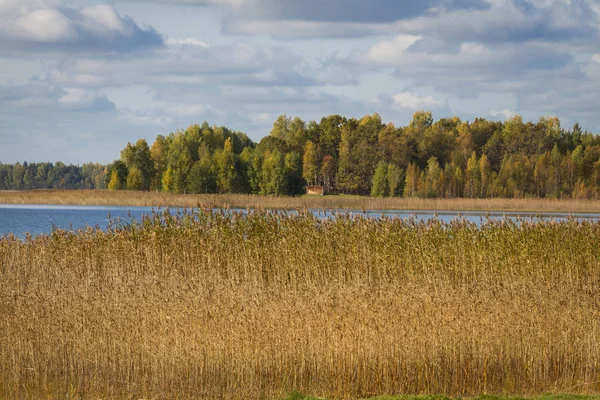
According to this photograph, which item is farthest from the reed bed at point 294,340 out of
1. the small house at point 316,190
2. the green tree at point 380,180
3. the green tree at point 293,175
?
the small house at point 316,190

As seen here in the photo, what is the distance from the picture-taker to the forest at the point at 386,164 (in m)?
75.3

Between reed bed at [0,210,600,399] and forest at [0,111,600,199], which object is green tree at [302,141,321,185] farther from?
reed bed at [0,210,600,399]

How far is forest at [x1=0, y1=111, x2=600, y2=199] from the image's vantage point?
247 ft

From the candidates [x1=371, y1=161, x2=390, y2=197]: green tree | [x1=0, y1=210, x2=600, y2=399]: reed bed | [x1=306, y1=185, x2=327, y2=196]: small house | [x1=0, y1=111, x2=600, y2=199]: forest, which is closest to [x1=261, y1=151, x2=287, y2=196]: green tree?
[x1=0, y1=111, x2=600, y2=199]: forest

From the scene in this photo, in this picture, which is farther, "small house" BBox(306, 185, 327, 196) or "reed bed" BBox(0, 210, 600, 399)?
"small house" BBox(306, 185, 327, 196)

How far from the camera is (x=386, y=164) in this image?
80500mm

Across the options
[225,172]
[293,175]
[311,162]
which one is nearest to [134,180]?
[225,172]

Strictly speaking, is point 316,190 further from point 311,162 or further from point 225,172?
point 225,172

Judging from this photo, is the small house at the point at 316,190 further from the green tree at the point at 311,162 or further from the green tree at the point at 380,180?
the green tree at the point at 380,180

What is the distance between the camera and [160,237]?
55.5ft

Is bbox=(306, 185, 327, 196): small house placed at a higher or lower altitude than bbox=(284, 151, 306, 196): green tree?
lower

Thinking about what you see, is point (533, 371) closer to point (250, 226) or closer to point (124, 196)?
point (250, 226)

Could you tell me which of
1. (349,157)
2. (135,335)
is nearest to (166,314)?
(135,335)

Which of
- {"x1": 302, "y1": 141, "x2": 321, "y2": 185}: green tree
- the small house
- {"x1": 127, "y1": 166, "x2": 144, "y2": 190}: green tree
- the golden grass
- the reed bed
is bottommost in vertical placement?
the reed bed
